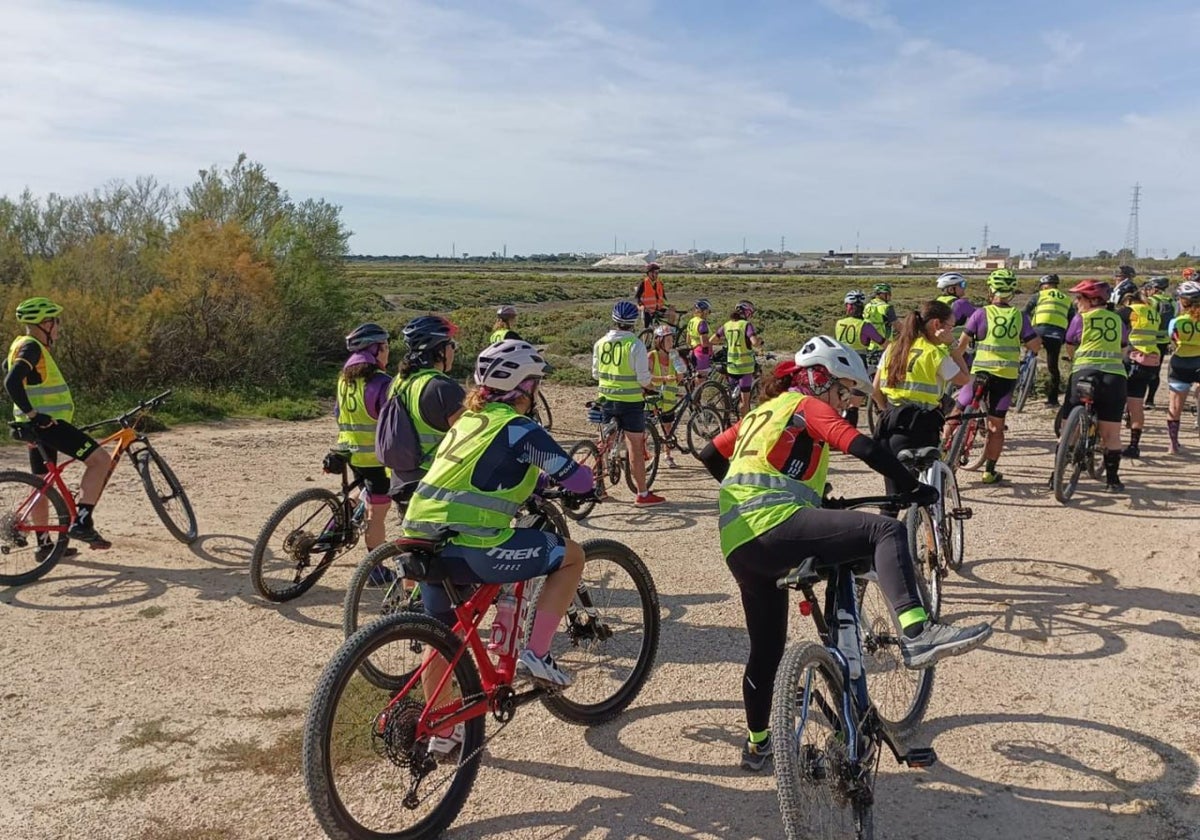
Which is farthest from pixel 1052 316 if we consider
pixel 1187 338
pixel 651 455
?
pixel 651 455

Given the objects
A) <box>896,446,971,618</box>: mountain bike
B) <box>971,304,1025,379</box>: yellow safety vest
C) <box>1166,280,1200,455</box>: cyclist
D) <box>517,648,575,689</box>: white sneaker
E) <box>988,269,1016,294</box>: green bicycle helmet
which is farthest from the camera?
<box>1166,280,1200,455</box>: cyclist

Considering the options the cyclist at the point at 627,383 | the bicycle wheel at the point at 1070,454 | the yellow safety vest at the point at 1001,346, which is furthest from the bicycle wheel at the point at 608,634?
the yellow safety vest at the point at 1001,346

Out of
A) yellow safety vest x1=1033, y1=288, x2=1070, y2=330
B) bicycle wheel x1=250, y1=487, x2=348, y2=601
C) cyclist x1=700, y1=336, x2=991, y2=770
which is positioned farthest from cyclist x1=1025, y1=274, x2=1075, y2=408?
bicycle wheel x1=250, y1=487, x2=348, y2=601

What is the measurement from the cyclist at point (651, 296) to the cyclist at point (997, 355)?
553 cm

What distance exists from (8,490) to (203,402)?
28.5 feet

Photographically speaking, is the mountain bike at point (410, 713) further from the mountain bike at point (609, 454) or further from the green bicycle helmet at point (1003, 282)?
the green bicycle helmet at point (1003, 282)

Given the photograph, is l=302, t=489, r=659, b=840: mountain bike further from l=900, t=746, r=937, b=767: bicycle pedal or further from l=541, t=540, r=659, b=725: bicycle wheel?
l=900, t=746, r=937, b=767: bicycle pedal

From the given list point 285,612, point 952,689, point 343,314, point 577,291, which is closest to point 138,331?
point 343,314

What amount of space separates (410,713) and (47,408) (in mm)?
4961

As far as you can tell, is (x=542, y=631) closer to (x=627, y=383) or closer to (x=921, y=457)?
(x=921, y=457)

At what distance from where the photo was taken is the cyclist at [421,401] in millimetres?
5242

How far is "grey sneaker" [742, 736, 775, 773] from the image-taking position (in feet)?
13.6

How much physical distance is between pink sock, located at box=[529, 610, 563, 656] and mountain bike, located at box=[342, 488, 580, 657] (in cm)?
75

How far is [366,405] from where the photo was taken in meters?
6.05
